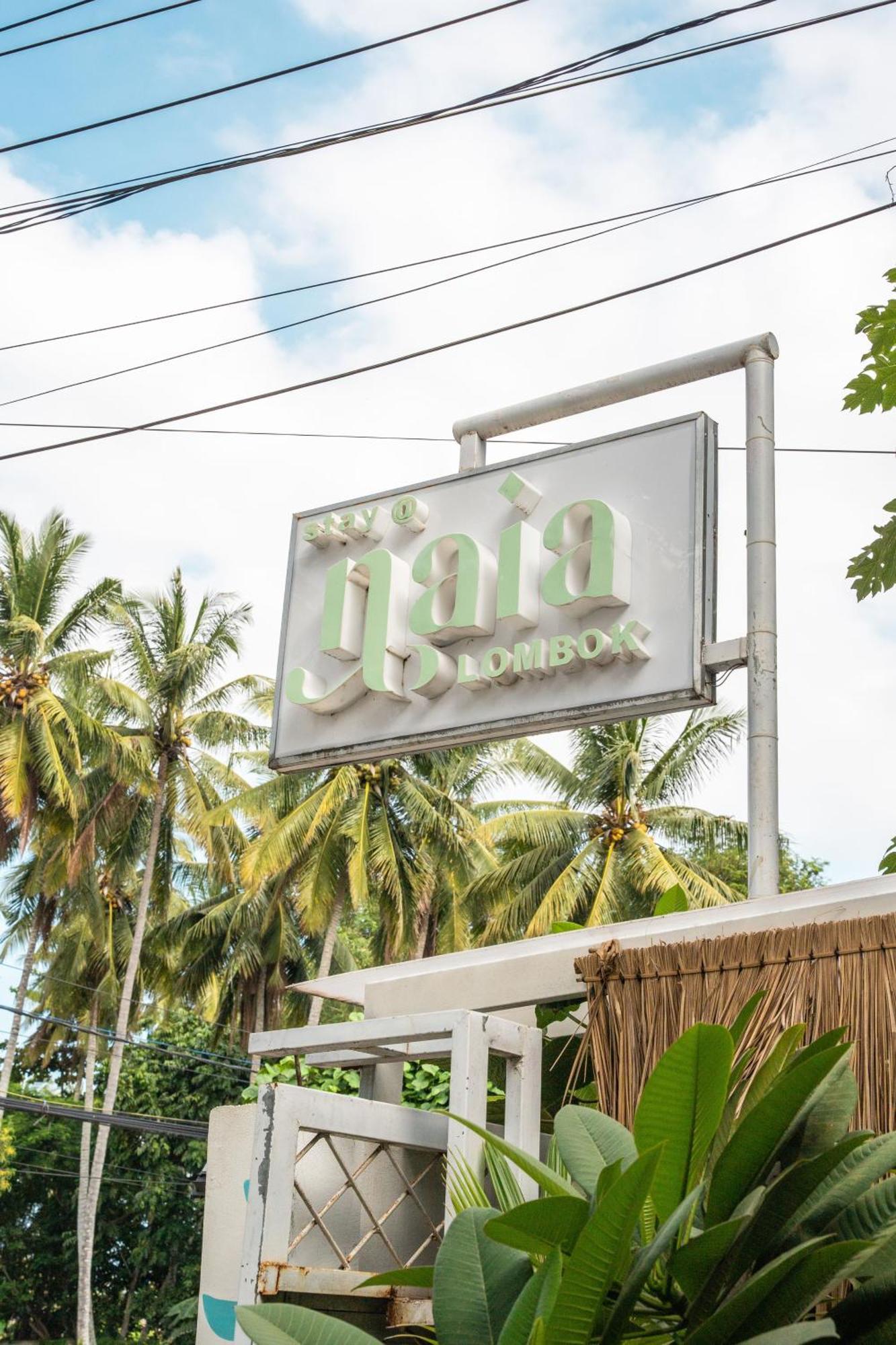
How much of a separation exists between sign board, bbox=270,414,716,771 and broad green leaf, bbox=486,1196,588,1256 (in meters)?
3.28

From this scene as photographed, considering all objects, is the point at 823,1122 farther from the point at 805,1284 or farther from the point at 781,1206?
the point at 805,1284

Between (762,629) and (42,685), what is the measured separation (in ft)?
72.5

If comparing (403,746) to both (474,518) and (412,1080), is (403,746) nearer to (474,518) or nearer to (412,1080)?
(474,518)

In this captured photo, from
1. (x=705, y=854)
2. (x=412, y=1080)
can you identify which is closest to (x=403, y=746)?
(x=412, y=1080)

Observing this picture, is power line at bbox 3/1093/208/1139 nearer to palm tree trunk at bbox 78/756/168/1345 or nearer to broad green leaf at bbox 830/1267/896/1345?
palm tree trunk at bbox 78/756/168/1345

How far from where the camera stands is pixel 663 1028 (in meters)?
Answer: 2.83

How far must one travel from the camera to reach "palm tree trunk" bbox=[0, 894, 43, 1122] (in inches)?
1056

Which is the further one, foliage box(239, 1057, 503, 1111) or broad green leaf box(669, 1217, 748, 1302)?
foliage box(239, 1057, 503, 1111)

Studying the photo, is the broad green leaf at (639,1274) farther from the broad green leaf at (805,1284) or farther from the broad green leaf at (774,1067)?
the broad green leaf at (774,1067)

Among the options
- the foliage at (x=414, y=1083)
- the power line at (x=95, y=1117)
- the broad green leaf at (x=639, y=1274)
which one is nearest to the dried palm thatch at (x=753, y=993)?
the broad green leaf at (x=639, y=1274)

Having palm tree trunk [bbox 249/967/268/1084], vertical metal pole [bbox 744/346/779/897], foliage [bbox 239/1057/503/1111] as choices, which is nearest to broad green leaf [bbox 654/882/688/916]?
vertical metal pole [bbox 744/346/779/897]

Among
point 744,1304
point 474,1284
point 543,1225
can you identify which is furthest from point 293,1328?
point 744,1304

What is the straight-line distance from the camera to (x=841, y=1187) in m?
1.91

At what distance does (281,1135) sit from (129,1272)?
108 ft
